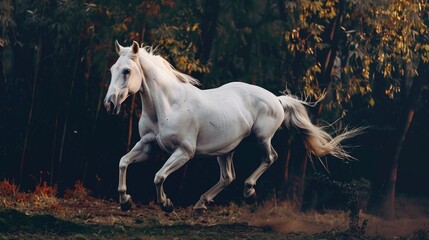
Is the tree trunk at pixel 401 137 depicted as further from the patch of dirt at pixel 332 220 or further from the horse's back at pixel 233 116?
the horse's back at pixel 233 116

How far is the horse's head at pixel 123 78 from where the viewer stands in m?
10.5

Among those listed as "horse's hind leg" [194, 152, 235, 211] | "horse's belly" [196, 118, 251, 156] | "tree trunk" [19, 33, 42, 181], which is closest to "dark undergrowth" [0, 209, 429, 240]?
"horse's hind leg" [194, 152, 235, 211]

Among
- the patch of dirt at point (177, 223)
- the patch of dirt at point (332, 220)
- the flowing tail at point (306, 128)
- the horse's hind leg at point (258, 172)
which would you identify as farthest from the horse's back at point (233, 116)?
the patch of dirt at point (332, 220)

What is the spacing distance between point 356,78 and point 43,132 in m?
5.18

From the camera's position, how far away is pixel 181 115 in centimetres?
1131

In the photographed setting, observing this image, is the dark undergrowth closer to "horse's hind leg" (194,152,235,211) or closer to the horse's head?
"horse's hind leg" (194,152,235,211)

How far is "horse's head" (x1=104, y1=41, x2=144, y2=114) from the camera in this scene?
10500 millimetres

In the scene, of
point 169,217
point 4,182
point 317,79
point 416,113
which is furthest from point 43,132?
point 416,113

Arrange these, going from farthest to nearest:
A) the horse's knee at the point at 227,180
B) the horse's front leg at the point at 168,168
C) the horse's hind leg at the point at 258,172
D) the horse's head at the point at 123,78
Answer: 1. the horse's knee at the point at 227,180
2. the horse's hind leg at the point at 258,172
3. the horse's front leg at the point at 168,168
4. the horse's head at the point at 123,78

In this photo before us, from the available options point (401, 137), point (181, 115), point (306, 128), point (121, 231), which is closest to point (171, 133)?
point (181, 115)

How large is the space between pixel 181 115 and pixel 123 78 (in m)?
0.94

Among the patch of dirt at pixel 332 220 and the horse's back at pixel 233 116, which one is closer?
the horse's back at pixel 233 116

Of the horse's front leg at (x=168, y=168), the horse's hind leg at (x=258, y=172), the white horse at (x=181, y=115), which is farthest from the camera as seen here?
the horse's hind leg at (x=258, y=172)

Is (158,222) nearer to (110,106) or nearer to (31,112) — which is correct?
(110,106)
